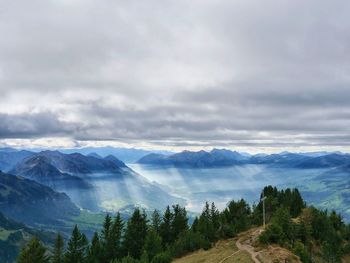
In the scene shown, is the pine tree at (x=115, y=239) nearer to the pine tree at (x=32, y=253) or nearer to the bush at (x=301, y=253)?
the pine tree at (x=32, y=253)

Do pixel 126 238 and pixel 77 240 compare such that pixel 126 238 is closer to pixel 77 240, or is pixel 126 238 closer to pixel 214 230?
Answer: pixel 77 240

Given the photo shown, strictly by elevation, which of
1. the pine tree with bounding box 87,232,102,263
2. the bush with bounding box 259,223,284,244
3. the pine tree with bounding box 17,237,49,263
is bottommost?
the pine tree with bounding box 87,232,102,263

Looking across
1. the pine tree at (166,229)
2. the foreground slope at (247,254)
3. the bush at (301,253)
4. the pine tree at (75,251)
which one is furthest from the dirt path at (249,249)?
the pine tree at (75,251)

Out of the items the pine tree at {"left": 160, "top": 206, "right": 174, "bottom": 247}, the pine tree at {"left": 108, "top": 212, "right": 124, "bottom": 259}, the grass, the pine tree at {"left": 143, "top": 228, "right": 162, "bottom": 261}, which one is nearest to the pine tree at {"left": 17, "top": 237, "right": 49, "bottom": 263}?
the pine tree at {"left": 108, "top": 212, "right": 124, "bottom": 259}

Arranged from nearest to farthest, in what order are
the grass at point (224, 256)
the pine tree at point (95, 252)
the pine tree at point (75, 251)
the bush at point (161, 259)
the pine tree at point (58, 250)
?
the grass at point (224, 256) < the bush at point (161, 259) < the pine tree at point (58, 250) < the pine tree at point (75, 251) < the pine tree at point (95, 252)

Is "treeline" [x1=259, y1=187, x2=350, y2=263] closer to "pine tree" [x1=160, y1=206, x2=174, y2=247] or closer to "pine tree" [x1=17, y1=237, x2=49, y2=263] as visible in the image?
"pine tree" [x1=160, y1=206, x2=174, y2=247]


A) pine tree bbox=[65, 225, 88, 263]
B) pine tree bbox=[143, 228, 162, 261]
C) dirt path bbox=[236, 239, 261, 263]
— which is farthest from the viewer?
pine tree bbox=[65, 225, 88, 263]

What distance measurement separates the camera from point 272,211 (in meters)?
170

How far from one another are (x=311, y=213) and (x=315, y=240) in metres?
13.0

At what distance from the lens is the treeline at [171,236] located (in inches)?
4587

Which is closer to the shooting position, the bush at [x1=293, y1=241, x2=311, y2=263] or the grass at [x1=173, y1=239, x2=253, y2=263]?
the grass at [x1=173, y1=239, x2=253, y2=263]

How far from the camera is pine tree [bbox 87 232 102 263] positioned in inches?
5177

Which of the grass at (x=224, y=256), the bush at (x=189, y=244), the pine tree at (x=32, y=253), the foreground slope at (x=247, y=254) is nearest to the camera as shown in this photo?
the foreground slope at (x=247, y=254)

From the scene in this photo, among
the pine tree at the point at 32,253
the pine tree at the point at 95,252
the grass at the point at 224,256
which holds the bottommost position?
the pine tree at the point at 95,252
